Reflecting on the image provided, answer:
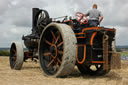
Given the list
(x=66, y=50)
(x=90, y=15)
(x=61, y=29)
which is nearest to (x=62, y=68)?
(x=66, y=50)

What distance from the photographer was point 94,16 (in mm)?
7109

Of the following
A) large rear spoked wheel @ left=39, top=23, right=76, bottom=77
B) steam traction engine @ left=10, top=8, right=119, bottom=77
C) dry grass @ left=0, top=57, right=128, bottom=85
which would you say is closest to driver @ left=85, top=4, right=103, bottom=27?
steam traction engine @ left=10, top=8, right=119, bottom=77

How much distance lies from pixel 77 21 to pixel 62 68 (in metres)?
2.11

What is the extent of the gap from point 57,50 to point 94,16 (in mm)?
1767

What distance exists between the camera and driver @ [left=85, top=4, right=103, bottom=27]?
7017mm

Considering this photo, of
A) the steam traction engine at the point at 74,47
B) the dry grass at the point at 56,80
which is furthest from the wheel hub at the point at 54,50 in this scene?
the dry grass at the point at 56,80

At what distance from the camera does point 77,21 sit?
7359mm

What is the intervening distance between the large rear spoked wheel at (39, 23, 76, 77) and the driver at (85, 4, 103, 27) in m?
1.05

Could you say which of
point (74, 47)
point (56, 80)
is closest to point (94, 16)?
point (74, 47)

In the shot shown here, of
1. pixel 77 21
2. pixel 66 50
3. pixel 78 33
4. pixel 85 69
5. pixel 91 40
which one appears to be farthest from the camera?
pixel 85 69

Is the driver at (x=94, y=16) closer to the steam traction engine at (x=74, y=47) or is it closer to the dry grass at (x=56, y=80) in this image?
the steam traction engine at (x=74, y=47)

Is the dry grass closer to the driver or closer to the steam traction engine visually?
the steam traction engine

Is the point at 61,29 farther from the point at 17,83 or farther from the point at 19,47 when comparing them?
the point at 19,47

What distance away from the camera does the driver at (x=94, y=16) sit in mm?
7017
